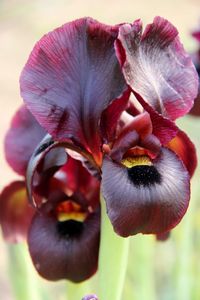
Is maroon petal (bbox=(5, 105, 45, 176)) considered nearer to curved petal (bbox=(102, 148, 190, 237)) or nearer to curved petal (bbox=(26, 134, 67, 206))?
curved petal (bbox=(26, 134, 67, 206))

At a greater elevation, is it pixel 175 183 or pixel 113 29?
pixel 113 29

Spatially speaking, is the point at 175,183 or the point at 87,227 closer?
the point at 175,183

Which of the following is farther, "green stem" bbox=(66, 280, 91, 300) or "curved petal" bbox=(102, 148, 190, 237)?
Answer: "green stem" bbox=(66, 280, 91, 300)

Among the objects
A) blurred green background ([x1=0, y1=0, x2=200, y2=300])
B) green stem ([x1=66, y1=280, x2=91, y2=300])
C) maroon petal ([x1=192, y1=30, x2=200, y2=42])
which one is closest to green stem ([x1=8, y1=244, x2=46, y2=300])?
blurred green background ([x1=0, y1=0, x2=200, y2=300])

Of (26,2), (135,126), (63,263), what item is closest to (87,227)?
(63,263)

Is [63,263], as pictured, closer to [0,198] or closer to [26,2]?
[0,198]

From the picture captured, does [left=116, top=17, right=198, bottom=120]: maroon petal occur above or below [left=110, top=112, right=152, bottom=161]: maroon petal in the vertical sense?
above

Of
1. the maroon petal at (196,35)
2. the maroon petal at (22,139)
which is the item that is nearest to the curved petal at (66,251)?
the maroon petal at (22,139)
